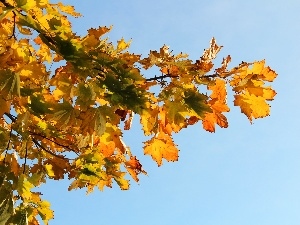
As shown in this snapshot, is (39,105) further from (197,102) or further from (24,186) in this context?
(197,102)

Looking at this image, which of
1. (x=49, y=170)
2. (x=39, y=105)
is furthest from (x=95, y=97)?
(x=49, y=170)

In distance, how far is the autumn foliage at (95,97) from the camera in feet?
7.70

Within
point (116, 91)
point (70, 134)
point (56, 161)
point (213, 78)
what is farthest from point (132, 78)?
point (56, 161)

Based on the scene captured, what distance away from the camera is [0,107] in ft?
8.65

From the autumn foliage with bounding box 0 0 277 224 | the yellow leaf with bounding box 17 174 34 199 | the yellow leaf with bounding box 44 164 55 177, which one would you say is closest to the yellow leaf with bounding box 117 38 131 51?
the autumn foliage with bounding box 0 0 277 224

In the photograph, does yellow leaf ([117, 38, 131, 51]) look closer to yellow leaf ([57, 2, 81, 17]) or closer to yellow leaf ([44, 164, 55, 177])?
yellow leaf ([57, 2, 81, 17])

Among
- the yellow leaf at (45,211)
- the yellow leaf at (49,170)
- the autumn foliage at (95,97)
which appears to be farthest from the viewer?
the yellow leaf at (49,170)

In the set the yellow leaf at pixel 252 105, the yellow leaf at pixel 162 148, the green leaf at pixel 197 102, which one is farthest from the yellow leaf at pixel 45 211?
the yellow leaf at pixel 252 105

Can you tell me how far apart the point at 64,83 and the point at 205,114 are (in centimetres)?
89

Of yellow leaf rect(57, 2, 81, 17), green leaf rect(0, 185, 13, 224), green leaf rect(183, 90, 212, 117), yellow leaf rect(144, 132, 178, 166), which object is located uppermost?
yellow leaf rect(57, 2, 81, 17)

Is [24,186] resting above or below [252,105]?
below

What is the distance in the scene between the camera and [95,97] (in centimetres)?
270

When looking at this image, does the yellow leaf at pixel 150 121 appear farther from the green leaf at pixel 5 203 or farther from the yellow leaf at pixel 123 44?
the green leaf at pixel 5 203

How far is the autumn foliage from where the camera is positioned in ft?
7.70
